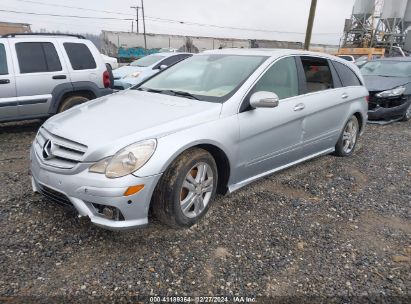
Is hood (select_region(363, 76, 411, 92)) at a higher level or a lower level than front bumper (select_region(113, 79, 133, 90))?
higher

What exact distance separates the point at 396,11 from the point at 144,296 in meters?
41.5

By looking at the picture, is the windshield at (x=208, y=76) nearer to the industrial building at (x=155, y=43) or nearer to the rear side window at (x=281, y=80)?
the rear side window at (x=281, y=80)

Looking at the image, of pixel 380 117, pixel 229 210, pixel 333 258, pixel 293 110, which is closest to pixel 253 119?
pixel 293 110

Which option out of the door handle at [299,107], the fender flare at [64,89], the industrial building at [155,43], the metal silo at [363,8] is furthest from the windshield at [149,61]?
the metal silo at [363,8]

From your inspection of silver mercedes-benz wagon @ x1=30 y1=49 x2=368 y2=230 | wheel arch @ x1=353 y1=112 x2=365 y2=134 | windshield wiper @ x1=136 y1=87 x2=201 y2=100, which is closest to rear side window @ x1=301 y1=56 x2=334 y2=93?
silver mercedes-benz wagon @ x1=30 y1=49 x2=368 y2=230

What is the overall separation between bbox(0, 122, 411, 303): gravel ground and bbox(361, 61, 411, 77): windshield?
5.66 meters

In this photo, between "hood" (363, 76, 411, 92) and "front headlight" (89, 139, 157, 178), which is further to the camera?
"hood" (363, 76, 411, 92)

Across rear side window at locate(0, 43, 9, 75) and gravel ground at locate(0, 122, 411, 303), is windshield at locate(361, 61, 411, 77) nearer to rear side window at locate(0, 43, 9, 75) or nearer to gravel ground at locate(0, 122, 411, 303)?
gravel ground at locate(0, 122, 411, 303)

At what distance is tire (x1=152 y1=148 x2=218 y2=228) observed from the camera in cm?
277

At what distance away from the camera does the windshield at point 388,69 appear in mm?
8576

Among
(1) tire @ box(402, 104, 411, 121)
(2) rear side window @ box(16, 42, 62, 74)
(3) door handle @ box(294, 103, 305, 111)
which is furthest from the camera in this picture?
(1) tire @ box(402, 104, 411, 121)

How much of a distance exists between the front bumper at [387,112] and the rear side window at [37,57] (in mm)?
6695

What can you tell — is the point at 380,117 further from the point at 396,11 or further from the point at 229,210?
the point at 396,11

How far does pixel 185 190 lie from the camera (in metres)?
3.02
